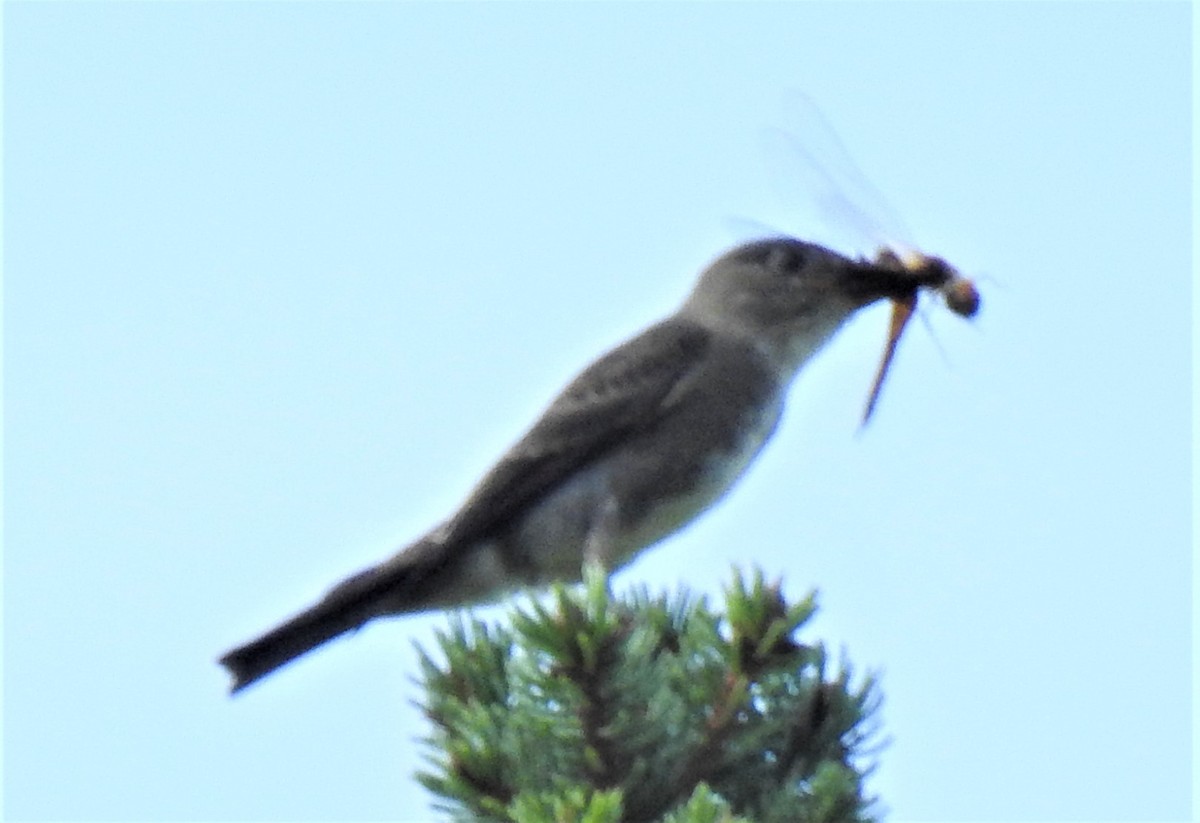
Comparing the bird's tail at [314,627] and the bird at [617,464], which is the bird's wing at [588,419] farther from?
the bird's tail at [314,627]

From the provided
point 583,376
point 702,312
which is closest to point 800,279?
point 702,312

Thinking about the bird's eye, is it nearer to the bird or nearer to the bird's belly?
the bird

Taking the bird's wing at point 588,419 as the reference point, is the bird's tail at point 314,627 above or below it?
below

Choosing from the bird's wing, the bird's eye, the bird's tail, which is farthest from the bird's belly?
the bird's eye

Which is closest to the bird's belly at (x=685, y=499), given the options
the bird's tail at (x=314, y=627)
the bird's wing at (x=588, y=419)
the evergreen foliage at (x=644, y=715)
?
the bird's wing at (x=588, y=419)

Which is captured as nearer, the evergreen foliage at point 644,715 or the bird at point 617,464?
the evergreen foliage at point 644,715

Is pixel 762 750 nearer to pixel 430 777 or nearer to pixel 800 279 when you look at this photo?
pixel 430 777
